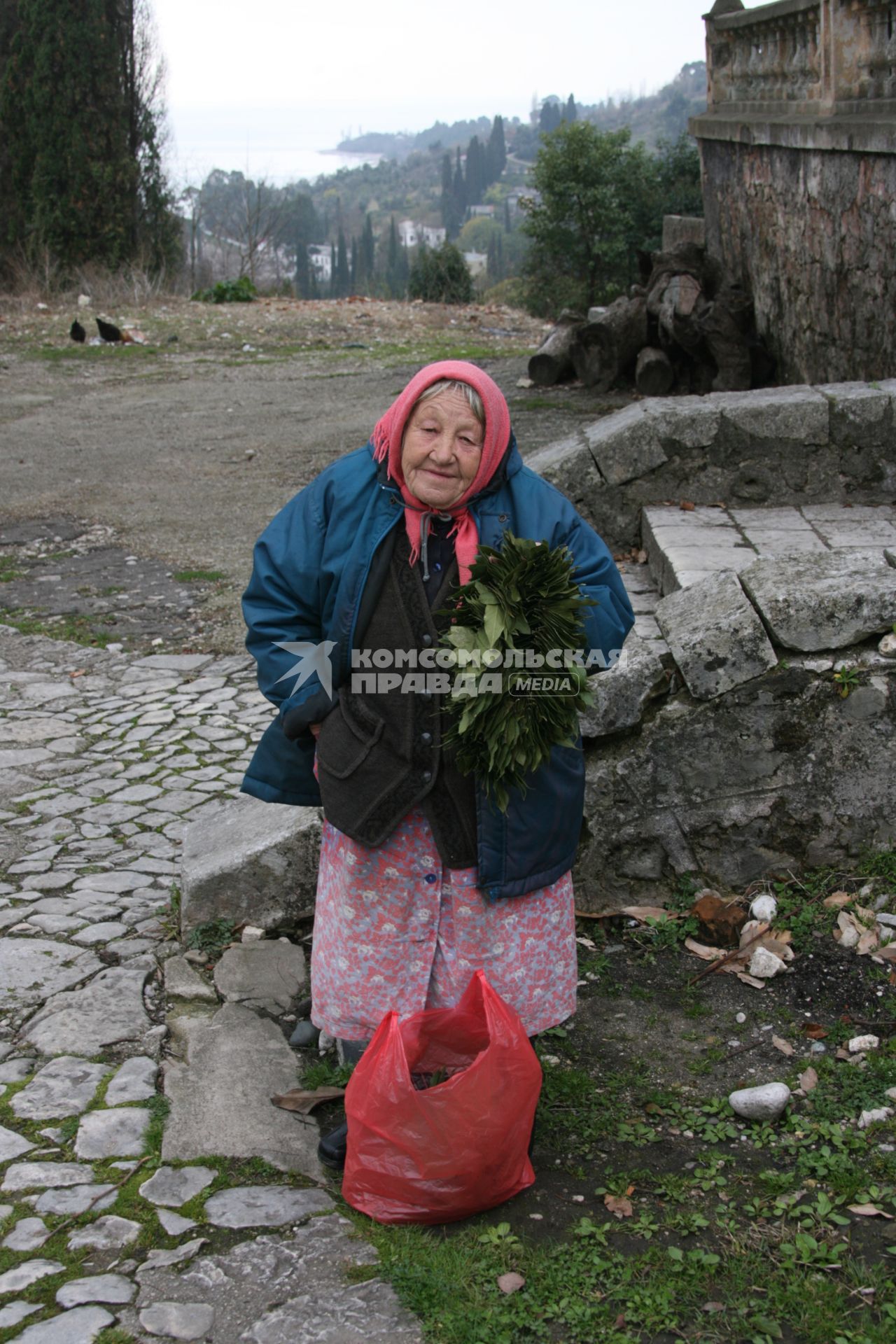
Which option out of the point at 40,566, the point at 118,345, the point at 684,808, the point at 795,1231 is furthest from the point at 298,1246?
the point at 118,345

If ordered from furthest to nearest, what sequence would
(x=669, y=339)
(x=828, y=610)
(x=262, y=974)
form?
(x=669, y=339) → (x=828, y=610) → (x=262, y=974)

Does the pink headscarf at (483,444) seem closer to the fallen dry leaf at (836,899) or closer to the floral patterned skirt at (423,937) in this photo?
the floral patterned skirt at (423,937)

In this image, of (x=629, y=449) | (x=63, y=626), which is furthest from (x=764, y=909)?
(x=63, y=626)

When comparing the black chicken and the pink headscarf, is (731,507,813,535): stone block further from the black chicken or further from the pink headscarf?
the black chicken

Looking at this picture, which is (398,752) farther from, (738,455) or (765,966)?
(738,455)

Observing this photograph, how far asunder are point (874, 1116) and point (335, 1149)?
1324mm

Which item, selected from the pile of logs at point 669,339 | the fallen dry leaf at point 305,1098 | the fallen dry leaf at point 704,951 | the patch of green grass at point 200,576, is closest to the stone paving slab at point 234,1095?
the fallen dry leaf at point 305,1098

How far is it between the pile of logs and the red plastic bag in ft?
25.7

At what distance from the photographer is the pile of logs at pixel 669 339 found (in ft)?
32.3

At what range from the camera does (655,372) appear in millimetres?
10797

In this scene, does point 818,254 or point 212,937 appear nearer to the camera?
point 212,937

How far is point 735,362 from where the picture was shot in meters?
9.77

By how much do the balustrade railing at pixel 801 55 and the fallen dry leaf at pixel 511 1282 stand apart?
7.21 meters

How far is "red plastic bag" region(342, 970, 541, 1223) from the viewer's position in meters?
2.63
